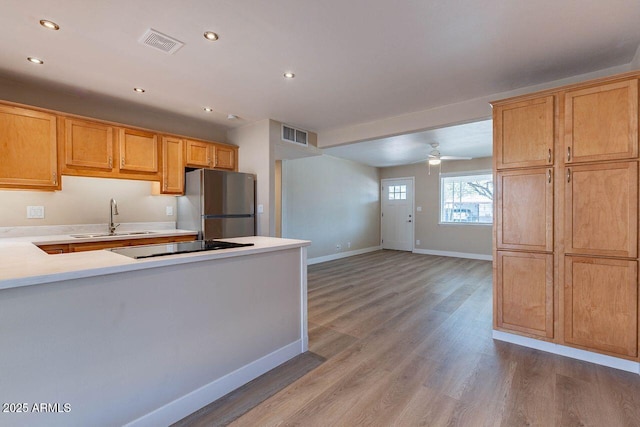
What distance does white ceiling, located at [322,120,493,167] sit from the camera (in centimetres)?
447

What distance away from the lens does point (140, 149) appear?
11.4ft

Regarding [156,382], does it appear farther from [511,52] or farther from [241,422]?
[511,52]

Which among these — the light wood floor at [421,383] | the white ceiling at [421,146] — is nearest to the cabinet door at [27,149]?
the light wood floor at [421,383]

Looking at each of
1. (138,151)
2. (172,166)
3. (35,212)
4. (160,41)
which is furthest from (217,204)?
(160,41)

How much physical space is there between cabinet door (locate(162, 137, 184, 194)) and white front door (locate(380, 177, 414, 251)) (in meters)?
5.76

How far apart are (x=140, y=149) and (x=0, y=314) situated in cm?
274

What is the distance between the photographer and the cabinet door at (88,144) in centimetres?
297

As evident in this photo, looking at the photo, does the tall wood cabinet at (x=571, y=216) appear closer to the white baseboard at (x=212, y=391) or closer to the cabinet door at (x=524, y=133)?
the cabinet door at (x=524, y=133)

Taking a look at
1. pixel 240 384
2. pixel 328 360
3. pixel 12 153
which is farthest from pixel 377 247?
pixel 12 153

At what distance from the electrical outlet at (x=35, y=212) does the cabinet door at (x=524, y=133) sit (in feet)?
15.1

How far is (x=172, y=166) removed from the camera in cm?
373

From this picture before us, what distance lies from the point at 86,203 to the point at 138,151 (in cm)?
83

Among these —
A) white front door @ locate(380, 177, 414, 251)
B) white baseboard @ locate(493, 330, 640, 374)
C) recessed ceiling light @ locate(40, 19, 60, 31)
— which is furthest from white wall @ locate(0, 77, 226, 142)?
white front door @ locate(380, 177, 414, 251)

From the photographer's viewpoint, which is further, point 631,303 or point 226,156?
point 226,156
